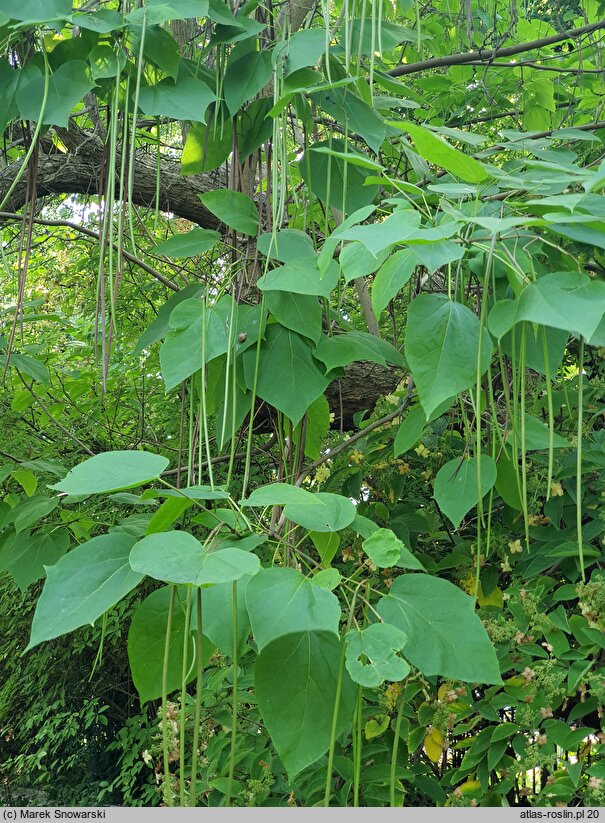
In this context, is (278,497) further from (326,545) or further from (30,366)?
(30,366)

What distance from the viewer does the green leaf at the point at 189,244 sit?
36.3 inches

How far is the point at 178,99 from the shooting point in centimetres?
83

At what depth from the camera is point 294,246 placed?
2.80 feet

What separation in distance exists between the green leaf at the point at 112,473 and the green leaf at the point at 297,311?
0.31 meters

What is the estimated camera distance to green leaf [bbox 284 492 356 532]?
1.99 feet

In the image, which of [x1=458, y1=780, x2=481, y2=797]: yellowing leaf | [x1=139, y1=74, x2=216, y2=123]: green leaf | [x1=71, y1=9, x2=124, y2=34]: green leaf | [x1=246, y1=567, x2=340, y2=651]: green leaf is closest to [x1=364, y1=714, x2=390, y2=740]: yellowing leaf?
[x1=458, y1=780, x2=481, y2=797]: yellowing leaf

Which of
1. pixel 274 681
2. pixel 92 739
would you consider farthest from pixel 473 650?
pixel 92 739

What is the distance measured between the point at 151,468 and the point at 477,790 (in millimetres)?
775

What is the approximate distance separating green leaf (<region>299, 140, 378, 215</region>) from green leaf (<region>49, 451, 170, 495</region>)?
50 centimetres

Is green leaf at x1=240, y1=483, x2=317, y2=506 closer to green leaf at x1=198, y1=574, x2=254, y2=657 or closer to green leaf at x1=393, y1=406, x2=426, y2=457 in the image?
green leaf at x1=198, y1=574, x2=254, y2=657

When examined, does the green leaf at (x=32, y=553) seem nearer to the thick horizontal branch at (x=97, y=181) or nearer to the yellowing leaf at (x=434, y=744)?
the yellowing leaf at (x=434, y=744)

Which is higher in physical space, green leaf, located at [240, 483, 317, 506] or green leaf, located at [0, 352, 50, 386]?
green leaf, located at [240, 483, 317, 506]

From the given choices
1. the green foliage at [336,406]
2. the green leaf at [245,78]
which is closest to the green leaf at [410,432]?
the green foliage at [336,406]

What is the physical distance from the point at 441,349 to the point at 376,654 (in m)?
0.28
